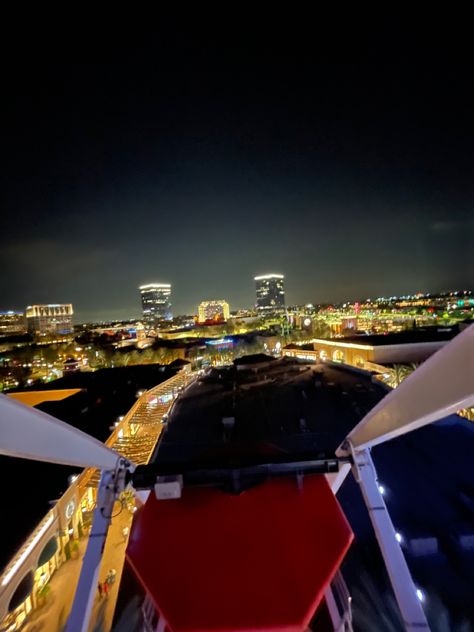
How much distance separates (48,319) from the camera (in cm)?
10194

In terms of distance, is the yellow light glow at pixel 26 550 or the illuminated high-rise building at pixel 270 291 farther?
the illuminated high-rise building at pixel 270 291

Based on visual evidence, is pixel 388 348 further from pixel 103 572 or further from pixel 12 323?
pixel 12 323

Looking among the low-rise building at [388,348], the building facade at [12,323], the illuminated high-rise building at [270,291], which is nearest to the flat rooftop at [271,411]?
the low-rise building at [388,348]

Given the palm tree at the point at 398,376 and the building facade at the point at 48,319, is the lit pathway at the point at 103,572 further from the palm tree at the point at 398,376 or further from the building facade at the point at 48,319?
the building facade at the point at 48,319

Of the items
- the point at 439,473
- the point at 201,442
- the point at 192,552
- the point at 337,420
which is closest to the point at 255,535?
the point at 192,552

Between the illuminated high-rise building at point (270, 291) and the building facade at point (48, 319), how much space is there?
286ft

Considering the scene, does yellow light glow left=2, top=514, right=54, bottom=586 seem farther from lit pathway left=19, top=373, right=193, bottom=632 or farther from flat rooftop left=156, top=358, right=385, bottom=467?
flat rooftop left=156, top=358, right=385, bottom=467

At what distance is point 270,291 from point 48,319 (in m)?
97.7

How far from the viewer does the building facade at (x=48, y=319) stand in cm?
9931

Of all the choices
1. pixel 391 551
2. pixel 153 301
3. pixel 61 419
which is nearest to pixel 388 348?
pixel 61 419

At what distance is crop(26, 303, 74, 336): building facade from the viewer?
99.3 m

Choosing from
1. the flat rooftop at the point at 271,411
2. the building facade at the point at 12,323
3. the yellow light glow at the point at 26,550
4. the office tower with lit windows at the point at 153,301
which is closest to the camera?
the yellow light glow at the point at 26,550

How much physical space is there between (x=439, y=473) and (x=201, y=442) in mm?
5196

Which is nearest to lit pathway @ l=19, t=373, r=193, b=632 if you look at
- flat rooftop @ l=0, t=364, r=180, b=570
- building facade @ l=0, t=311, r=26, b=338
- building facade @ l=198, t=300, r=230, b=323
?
flat rooftop @ l=0, t=364, r=180, b=570
